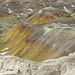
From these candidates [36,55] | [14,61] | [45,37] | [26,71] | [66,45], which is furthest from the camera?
[45,37]

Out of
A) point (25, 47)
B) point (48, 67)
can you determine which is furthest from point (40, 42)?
point (48, 67)

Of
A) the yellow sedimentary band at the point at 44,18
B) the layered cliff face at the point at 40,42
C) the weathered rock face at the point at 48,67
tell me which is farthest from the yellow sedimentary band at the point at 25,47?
the yellow sedimentary band at the point at 44,18

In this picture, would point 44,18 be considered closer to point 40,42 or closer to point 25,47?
point 25,47

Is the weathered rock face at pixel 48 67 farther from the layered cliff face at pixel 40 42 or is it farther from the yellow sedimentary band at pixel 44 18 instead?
the yellow sedimentary band at pixel 44 18

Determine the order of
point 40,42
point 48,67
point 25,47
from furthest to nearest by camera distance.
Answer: point 25,47 < point 40,42 < point 48,67

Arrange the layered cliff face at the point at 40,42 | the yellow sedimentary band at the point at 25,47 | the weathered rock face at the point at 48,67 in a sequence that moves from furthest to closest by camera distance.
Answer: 1. the yellow sedimentary band at the point at 25,47
2. the layered cliff face at the point at 40,42
3. the weathered rock face at the point at 48,67

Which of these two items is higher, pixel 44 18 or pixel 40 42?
pixel 40 42

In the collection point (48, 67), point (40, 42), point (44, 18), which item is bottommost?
point (44, 18)

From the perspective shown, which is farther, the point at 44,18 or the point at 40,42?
the point at 44,18

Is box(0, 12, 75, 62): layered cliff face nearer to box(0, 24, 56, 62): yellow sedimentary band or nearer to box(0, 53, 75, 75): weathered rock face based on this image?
box(0, 24, 56, 62): yellow sedimentary band

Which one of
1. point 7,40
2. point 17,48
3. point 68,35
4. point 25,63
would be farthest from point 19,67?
point 7,40

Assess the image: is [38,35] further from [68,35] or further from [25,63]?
[25,63]
